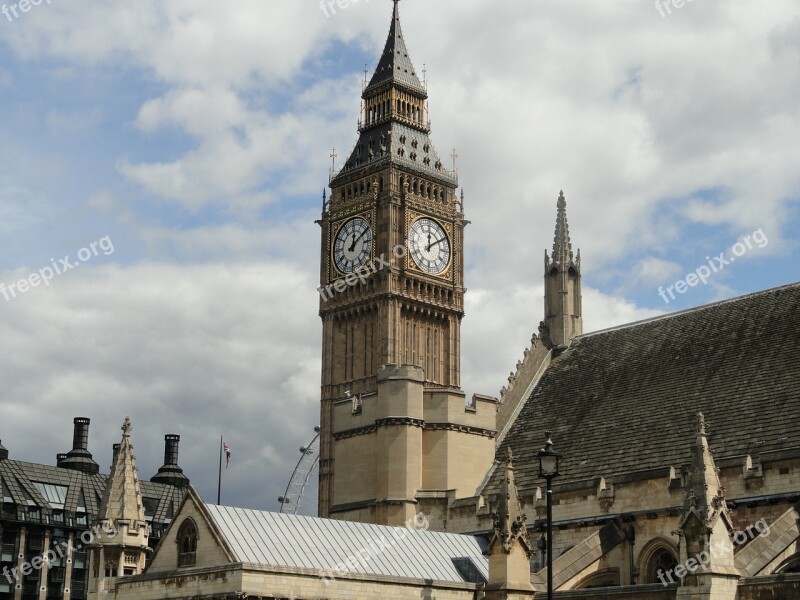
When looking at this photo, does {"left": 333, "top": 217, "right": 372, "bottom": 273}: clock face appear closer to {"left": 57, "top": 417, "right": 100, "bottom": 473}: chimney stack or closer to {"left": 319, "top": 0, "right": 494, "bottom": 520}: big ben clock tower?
{"left": 319, "top": 0, "right": 494, "bottom": 520}: big ben clock tower

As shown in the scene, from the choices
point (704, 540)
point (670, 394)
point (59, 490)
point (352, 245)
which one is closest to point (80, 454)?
point (59, 490)

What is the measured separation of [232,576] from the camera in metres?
34.9

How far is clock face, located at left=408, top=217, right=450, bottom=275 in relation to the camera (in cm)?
8881

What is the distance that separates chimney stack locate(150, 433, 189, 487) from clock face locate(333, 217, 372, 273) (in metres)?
25.5

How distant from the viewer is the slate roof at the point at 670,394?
42875 millimetres

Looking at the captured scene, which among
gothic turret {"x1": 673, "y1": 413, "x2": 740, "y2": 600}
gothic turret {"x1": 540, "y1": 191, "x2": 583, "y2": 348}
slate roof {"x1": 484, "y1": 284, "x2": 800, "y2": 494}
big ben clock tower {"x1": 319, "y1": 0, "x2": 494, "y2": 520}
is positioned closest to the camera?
gothic turret {"x1": 673, "y1": 413, "x2": 740, "y2": 600}

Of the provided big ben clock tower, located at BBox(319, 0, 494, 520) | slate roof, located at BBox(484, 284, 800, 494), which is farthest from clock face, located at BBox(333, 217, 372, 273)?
slate roof, located at BBox(484, 284, 800, 494)

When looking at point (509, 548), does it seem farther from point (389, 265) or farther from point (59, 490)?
point (59, 490)

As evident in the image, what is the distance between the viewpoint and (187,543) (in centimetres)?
3784

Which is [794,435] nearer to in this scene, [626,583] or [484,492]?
[626,583]

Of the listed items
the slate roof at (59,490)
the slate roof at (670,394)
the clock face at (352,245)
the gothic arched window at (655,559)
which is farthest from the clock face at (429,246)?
the gothic arched window at (655,559)

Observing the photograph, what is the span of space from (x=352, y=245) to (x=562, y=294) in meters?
31.7

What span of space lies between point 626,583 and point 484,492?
979 cm

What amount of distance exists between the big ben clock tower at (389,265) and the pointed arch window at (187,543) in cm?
4580
